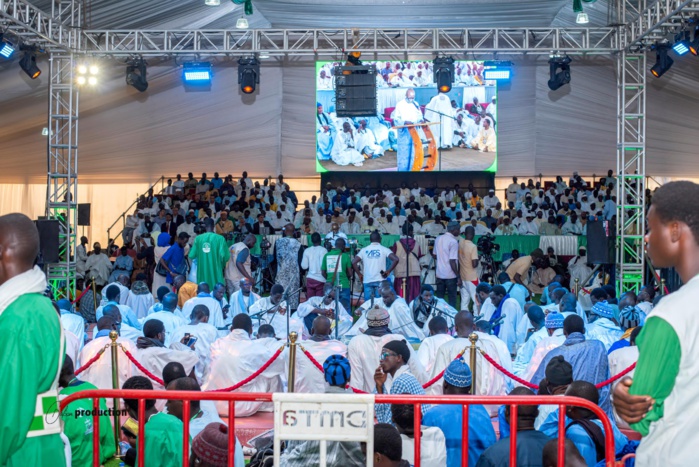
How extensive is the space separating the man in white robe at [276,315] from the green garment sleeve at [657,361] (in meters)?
8.05

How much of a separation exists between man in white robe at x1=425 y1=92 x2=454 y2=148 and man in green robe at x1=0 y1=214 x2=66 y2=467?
2040 centimetres

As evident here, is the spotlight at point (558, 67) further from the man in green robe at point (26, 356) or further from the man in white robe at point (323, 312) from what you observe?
the man in green robe at point (26, 356)

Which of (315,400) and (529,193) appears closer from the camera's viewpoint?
(315,400)

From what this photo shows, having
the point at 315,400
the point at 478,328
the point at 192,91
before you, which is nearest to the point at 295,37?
the point at 192,91

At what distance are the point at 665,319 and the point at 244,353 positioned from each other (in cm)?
610

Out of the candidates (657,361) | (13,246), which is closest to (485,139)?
(13,246)

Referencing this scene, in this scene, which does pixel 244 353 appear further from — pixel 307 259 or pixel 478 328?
pixel 307 259

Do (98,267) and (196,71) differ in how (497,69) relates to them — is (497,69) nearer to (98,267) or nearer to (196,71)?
(196,71)

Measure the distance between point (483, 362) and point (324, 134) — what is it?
626 inches

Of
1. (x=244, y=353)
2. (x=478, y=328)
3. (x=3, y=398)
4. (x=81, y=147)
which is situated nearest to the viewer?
(x=3, y=398)

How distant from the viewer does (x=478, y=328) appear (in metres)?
9.62

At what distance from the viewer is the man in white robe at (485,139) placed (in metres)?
23.2

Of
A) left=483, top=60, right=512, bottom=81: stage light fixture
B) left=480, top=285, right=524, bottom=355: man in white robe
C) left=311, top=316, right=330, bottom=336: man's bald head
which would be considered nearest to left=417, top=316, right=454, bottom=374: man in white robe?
left=311, top=316, right=330, bottom=336: man's bald head

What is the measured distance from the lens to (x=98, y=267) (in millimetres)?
17531
